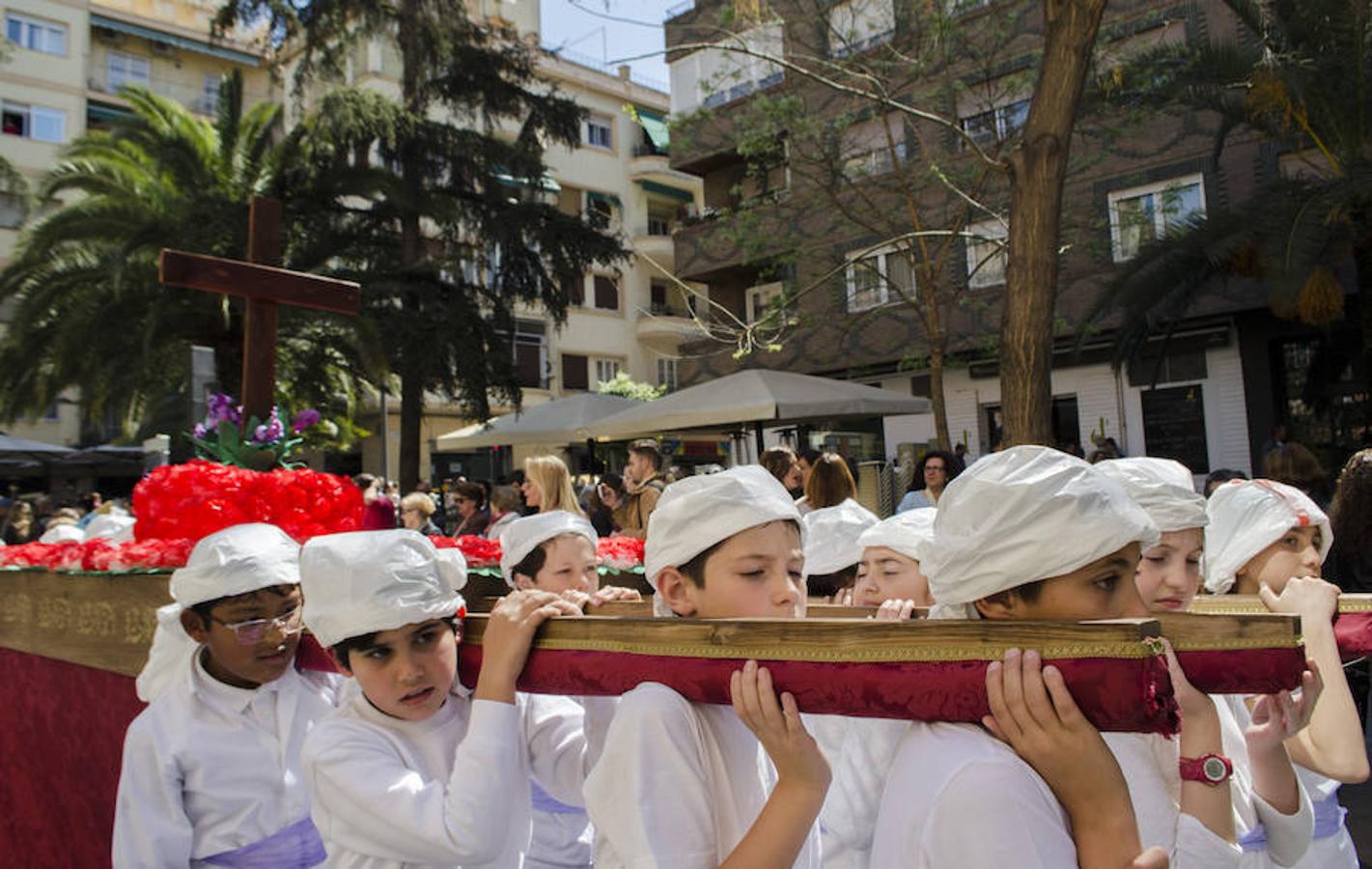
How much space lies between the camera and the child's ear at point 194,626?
2.82m

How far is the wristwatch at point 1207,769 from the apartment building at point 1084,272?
12187mm

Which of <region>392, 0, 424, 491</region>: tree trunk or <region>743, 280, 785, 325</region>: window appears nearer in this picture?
<region>392, 0, 424, 491</region>: tree trunk

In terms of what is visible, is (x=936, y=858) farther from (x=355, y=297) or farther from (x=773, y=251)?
(x=773, y=251)

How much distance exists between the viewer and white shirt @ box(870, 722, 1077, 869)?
4.47ft

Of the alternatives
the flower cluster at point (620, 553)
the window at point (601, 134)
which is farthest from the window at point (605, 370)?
the flower cluster at point (620, 553)

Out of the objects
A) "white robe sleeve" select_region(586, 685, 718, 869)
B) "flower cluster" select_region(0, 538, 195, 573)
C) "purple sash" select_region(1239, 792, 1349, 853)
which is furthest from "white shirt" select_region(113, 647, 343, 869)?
"purple sash" select_region(1239, 792, 1349, 853)

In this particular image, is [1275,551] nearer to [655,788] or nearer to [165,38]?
[655,788]

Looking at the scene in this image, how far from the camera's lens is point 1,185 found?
3008cm

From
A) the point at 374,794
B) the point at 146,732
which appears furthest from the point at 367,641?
the point at 146,732

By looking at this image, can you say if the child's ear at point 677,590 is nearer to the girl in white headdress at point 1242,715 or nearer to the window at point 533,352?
the girl in white headdress at point 1242,715

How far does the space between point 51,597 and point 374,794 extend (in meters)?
2.88

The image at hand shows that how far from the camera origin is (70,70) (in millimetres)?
32000

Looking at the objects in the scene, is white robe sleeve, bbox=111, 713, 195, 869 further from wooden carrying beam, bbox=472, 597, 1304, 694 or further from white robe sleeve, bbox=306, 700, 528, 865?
wooden carrying beam, bbox=472, 597, 1304, 694

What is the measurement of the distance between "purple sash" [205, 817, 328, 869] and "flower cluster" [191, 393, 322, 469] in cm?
192
